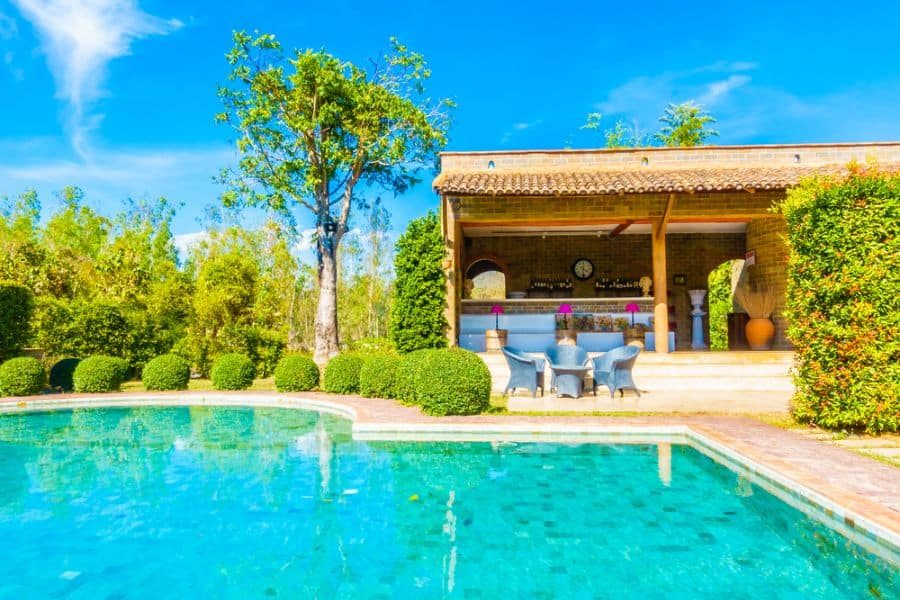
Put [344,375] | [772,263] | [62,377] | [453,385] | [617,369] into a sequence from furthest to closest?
[772,263], [62,377], [344,375], [617,369], [453,385]

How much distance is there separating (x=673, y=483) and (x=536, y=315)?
8626 mm

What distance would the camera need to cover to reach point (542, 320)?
14.9m

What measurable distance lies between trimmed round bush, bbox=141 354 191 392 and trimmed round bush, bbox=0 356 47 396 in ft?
7.83

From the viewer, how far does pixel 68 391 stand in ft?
49.5

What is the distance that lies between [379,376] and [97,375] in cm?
737

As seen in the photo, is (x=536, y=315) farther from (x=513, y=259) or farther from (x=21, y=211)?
(x=21, y=211)

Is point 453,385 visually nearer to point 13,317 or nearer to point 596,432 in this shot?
point 596,432

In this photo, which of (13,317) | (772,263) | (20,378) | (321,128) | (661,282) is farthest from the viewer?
(321,128)

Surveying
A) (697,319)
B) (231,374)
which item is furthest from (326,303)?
(697,319)

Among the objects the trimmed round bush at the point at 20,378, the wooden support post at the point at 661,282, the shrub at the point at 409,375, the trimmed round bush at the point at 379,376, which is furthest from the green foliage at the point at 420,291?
the trimmed round bush at the point at 20,378

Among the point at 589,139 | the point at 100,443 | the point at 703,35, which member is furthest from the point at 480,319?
the point at 589,139

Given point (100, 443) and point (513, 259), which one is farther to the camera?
point (513, 259)

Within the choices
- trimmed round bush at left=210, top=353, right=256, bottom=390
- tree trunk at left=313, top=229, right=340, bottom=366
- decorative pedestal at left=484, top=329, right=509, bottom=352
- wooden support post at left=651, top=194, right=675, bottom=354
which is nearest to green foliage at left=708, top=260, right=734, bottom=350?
wooden support post at left=651, top=194, right=675, bottom=354

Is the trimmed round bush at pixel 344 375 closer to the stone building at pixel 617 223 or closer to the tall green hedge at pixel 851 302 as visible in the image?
the stone building at pixel 617 223
